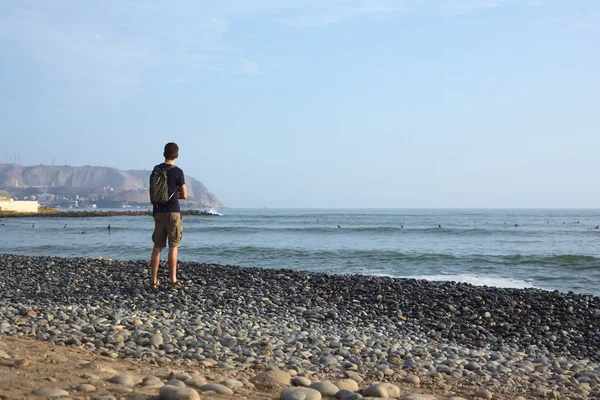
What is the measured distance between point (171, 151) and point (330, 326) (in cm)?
343

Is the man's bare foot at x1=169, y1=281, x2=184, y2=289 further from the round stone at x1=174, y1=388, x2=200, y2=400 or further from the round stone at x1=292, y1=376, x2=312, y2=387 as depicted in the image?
the round stone at x1=174, y1=388, x2=200, y2=400

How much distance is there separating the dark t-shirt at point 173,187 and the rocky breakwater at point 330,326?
4.26ft

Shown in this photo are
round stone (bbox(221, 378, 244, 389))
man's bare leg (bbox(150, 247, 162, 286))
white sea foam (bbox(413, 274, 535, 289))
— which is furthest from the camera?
white sea foam (bbox(413, 274, 535, 289))

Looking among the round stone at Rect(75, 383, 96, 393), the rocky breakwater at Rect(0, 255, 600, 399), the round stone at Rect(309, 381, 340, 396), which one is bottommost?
the rocky breakwater at Rect(0, 255, 600, 399)

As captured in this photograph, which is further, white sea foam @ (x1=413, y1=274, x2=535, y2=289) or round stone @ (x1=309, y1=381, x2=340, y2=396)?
white sea foam @ (x1=413, y1=274, x2=535, y2=289)

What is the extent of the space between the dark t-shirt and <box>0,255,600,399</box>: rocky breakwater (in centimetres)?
130

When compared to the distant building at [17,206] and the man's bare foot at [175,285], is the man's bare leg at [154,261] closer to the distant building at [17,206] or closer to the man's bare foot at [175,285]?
the man's bare foot at [175,285]

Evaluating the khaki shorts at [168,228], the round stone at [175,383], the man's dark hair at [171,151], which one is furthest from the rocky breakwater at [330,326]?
the man's dark hair at [171,151]

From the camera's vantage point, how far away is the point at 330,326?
686 centimetres

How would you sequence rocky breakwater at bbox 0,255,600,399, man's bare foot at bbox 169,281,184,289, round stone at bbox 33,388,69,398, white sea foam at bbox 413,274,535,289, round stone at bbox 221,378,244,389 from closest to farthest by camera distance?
round stone at bbox 33,388,69,398 < round stone at bbox 221,378,244,389 < rocky breakwater at bbox 0,255,600,399 < man's bare foot at bbox 169,281,184,289 < white sea foam at bbox 413,274,535,289

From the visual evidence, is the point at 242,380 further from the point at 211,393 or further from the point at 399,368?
the point at 399,368

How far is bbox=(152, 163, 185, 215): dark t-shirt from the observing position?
7973mm

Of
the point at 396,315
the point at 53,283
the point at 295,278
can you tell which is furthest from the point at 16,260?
the point at 396,315

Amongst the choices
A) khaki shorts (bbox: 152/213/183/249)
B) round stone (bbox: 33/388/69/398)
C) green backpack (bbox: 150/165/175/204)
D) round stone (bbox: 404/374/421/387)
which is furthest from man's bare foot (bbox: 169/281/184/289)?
round stone (bbox: 33/388/69/398)
